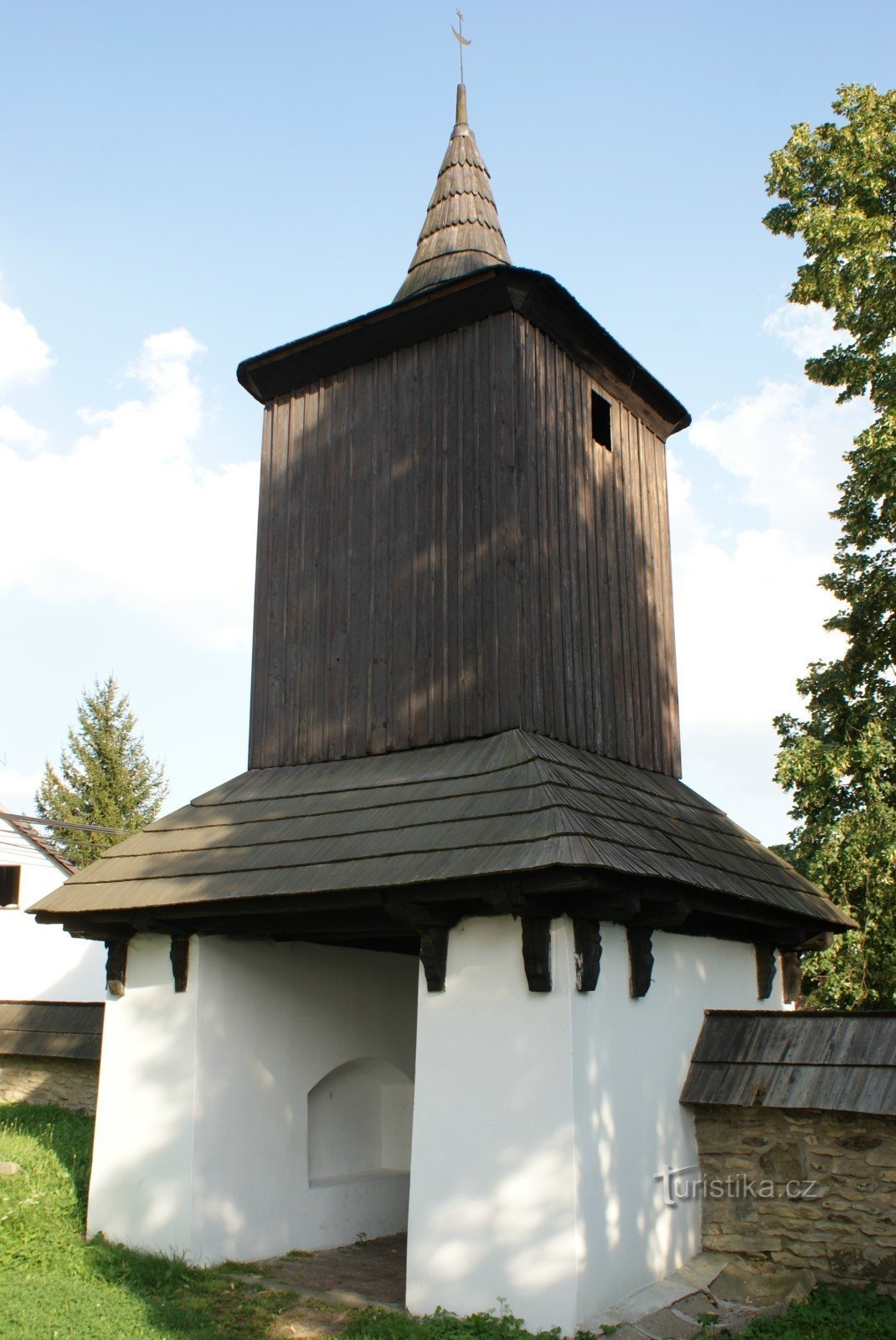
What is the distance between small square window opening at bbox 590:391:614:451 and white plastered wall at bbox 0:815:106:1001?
40.3 feet

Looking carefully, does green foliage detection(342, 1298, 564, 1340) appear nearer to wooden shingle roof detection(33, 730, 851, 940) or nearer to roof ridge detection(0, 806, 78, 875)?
wooden shingle roof detection(33, 730, 851, 940)

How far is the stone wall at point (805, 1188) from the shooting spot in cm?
645

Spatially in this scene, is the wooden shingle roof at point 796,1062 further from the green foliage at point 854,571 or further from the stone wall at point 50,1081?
the stone wall at point 50,1081

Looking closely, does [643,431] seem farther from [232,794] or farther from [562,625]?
[232,794]

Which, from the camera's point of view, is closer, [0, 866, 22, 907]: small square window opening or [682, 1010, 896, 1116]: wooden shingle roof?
[682, 1010, 896, 1116]: wooden shingle roof

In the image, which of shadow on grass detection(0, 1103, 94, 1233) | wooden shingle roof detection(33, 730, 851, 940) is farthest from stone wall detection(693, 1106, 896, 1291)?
shadow on grass detection(0, 1103, 94, 1233)

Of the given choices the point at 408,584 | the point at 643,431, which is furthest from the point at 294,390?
the point at 643,431

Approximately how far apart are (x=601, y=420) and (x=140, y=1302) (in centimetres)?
767

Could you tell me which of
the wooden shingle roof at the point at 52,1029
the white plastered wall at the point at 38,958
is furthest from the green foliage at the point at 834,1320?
the white plastered wall at the point at 38,958

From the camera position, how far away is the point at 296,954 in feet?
27.8

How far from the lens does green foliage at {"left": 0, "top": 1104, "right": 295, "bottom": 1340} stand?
19.5ft

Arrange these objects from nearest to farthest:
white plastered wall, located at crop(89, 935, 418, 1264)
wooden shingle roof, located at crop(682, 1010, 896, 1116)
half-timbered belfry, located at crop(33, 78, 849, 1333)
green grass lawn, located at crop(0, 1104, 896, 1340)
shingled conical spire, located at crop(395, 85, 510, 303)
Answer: green grass lawn, located at crop(0, 1104, 896, 1340) < half-timbered belfry, located at crop(33, 78, 849, 1333) < wooden shingle roof, located at crop(682, 1010, 896, 1116) < white plastered wall, located at crop(89, 935, 418, 1264) < shingled conical spire, located at crop(395, 85, 510, 303)

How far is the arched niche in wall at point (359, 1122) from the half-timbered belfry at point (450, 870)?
0.09ft

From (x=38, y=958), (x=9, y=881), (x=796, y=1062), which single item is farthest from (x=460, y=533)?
(x=9, y=881)
